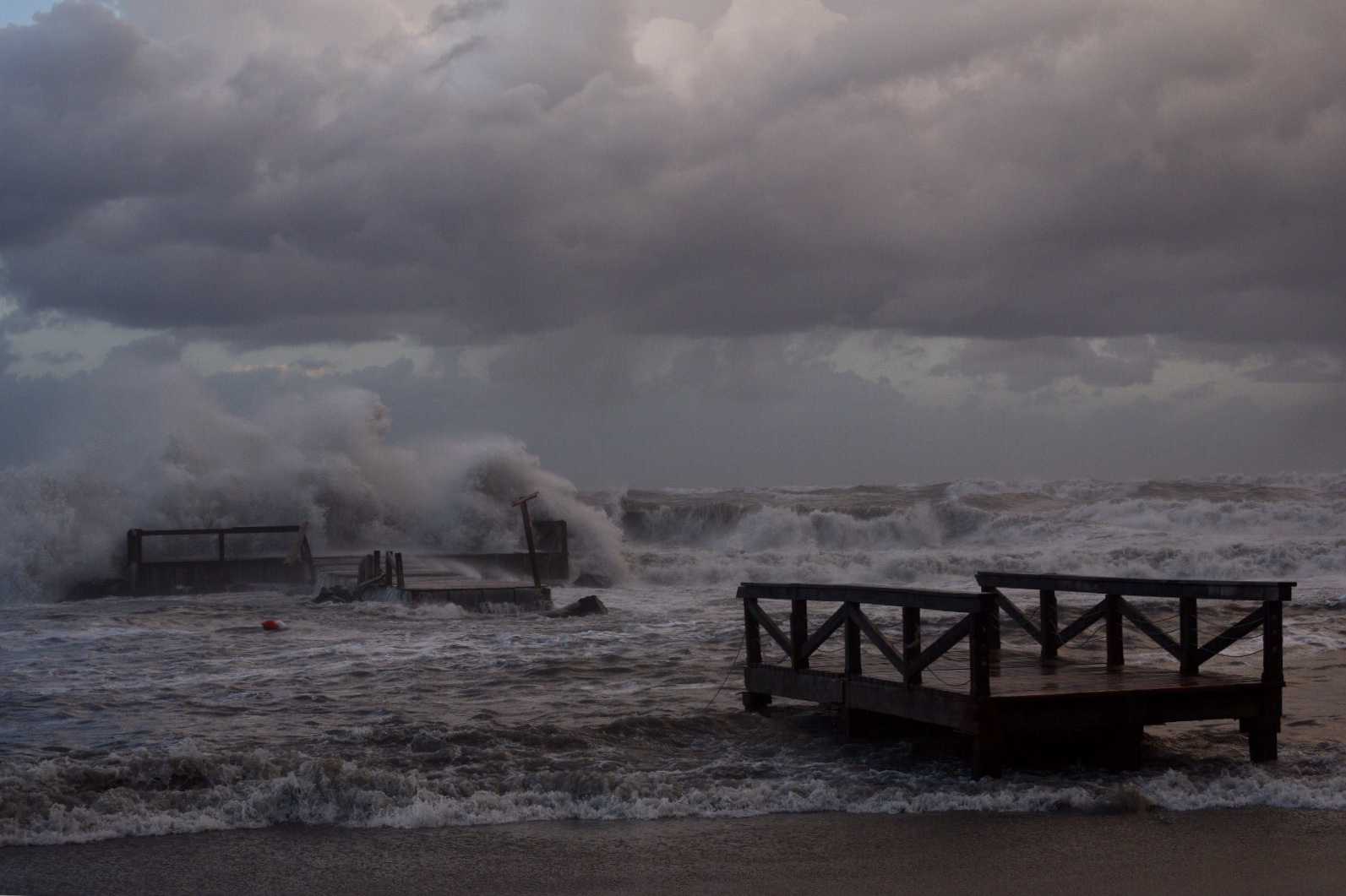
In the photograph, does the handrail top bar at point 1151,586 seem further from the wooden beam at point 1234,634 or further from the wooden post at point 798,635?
the wooden post at point 798,635

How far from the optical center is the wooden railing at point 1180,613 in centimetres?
1048

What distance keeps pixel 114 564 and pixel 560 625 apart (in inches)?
705

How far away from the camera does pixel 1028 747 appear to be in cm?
1041

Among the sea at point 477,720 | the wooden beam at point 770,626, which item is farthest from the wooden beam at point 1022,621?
the wooden beam at point 770,626

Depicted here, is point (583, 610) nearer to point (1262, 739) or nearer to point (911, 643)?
point (911, 643)

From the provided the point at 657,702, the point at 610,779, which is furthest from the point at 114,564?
the point at 610,779

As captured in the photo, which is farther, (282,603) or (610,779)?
(282,603)

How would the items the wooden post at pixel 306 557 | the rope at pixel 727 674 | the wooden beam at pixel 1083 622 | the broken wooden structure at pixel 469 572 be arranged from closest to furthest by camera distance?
the wooden beam at pixel 1083 622
the rope at pixel 727 674
the broken wooden structure at pixel 469 572
the wooden post at pixel 306 557

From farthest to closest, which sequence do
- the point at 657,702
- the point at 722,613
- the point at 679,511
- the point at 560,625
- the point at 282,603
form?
1. the point at 679,511
2. the point at 282,603
3. the point at 722,613
4. the point at 560,625
5. the point at 657,702

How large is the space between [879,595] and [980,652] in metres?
Answer: 1.11

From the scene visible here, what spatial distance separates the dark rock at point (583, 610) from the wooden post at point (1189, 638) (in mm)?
14230

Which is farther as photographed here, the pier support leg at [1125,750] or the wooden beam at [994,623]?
the wooden beam at [994,623]

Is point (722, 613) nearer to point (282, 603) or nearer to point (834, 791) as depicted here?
point (282, 603)

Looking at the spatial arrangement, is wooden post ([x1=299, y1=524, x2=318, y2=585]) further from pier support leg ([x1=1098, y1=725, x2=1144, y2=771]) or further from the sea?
pier support leg ([x1=1098, y1=725, x2=1144, y2=771])
